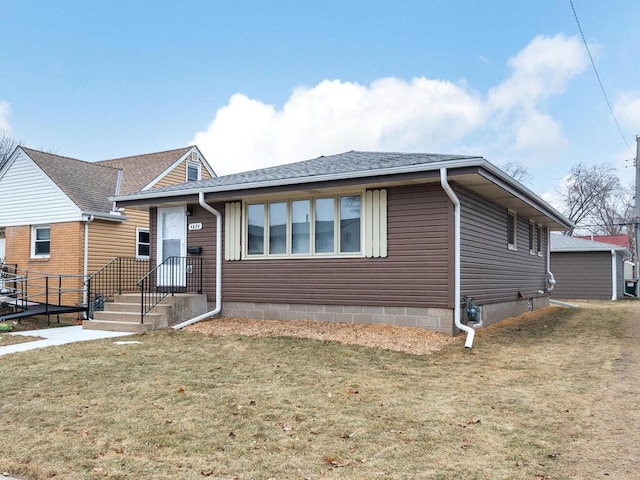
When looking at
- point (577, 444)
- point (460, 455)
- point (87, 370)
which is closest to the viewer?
point (460, 455)

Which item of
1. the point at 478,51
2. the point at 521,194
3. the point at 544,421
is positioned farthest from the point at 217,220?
the point at 478,51

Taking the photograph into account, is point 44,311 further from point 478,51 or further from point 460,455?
point 478,51

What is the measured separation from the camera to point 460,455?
139 inches

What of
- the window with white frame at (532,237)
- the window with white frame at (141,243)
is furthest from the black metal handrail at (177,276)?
the window with white frame at (532,237)

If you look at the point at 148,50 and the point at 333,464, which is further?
the point at 148,50

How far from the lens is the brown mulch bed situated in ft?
26.2

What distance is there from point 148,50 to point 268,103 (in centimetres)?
713

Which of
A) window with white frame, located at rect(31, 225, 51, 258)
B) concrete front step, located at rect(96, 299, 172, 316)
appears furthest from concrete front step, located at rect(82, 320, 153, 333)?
window with white frame, located at rect(31, 225, 51, 258)

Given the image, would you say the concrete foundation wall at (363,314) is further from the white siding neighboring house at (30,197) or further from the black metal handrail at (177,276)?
the white siding neighboring house at (30,197)

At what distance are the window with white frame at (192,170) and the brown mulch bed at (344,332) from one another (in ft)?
34.4

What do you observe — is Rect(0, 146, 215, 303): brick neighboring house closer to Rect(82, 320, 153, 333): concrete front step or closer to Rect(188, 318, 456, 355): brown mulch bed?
Rect(82, 320, 153, 333): concrete front step

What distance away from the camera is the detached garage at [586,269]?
894 inches

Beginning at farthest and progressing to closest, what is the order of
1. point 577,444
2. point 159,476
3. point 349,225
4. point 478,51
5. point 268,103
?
1. point 268,103
2. point 478,51
3. point 349,225
4. point 577,444
5. point 159,476

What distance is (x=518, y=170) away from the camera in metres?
43.6
